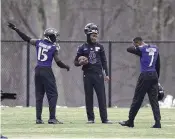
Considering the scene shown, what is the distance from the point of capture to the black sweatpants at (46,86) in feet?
72.3

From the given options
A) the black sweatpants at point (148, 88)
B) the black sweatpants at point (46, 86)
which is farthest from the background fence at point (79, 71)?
the black sweatpants at point (148, 88)

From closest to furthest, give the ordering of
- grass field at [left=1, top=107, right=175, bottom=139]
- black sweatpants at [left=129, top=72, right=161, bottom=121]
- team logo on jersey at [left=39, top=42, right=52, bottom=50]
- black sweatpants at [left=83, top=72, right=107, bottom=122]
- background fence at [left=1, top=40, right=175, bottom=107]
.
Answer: grass field at [left=1, top=107, right=175, bottom=139] → black sweatpants at [left=129, top=72, right=161, bottom=121] → team logo on jersey at [left=39, top=42, right=52, bottom=50] → black sweatpants at [left=83, top=72, right=107, bottom=122] → background fence at [left=1, top=40, right=175, bottom=107]

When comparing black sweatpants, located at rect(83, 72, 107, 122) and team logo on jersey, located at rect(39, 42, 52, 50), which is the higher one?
team logo on jersey, located at rect(39, 42, 52, 50)

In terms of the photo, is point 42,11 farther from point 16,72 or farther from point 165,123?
point 165,123

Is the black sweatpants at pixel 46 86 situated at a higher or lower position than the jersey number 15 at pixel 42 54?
lower

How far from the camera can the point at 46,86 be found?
72.5 feet

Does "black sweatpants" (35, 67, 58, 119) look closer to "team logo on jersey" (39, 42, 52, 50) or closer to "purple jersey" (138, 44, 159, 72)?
"team logo on jersey" (39, 42, 52, 50)

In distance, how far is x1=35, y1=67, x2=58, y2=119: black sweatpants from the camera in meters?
22.0

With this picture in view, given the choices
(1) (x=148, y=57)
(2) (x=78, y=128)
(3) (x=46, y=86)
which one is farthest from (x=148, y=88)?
(3) (x=46, y=86)

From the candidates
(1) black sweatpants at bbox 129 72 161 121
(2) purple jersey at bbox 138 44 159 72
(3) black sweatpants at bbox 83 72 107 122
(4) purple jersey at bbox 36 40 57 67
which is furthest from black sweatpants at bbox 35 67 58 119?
(2) purple jersey at bbox 138 44 159 72

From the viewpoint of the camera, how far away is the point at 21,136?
1892 centimetres

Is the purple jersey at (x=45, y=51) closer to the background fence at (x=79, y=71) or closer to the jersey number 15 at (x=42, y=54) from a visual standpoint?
the jersey number 15 at (x=42, y=54)

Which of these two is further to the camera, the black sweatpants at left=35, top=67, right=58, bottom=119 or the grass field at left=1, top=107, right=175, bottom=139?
the black sweatpants at left=35, top=67, right=58, bottom=119

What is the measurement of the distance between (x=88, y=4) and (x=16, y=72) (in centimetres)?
588
